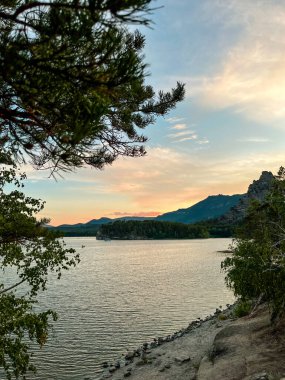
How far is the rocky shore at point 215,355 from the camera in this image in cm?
1891

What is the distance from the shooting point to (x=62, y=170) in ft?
31.2

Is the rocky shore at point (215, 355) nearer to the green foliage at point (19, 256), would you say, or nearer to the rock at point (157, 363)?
the rock at point (157, 363)

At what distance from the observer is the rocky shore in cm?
1891

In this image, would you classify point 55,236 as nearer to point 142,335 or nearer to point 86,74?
point 86,74

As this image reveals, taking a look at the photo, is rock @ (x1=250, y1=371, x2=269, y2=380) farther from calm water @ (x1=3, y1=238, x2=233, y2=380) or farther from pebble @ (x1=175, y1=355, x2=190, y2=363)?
calm water @ (x1=3, y1=238, x2=233, y2=380)

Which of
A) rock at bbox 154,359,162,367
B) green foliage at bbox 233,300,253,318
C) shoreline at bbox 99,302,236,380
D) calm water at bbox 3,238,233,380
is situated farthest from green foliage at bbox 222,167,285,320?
calm water at bbox 3,238,233,380

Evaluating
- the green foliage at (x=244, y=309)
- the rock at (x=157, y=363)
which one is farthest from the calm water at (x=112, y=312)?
the green foliage at (x=244, y=309)

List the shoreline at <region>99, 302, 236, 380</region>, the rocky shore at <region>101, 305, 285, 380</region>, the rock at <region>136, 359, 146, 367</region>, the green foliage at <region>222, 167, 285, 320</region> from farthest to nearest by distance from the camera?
1. the rock at <region>136, 359, 146, 367</region>
2. the shoreline at <region>99, 302, 236, 380</region>
3. the green foliage at <region>222, 167, 285, 320</region>
4. the rocky shore at <region>101, 305, 285, 380</region>

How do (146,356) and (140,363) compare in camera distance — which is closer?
(140,363)

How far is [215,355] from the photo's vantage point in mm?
22719

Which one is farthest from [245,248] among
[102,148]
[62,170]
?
[62,170]

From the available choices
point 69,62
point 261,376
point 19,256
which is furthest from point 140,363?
point 69,62

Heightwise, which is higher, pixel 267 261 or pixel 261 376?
pixel 267 261

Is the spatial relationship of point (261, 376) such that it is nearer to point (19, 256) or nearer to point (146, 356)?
point (19, 256)
